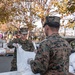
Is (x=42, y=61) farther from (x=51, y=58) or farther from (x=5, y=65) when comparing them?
(x=5, y=65)

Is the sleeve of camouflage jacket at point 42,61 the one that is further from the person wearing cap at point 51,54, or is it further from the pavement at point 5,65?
the pavement at point 5,65

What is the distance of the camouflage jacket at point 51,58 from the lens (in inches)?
118

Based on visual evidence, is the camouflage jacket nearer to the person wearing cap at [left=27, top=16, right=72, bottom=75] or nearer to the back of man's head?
the person wearing cap at [left=27, top=16, right=72, bottom=75]

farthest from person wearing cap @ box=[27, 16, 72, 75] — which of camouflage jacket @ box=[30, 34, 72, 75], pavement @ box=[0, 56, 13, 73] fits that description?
pavement @ box=[0, 56, 13, 73]

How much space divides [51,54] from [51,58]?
0.04 meters

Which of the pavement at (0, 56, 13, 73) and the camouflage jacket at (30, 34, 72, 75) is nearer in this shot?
the camouflage jacket at (30, 34, 72, 75)

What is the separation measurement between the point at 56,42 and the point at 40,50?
0.21 m

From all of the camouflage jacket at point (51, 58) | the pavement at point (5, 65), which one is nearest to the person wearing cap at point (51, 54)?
the camouflage jacket at point (51, 58)

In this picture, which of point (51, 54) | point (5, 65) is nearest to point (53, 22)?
point (51, 54)

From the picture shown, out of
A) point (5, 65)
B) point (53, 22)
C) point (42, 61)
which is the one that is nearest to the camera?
point (42, 61)

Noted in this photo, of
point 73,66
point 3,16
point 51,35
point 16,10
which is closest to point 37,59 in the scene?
point 51,35

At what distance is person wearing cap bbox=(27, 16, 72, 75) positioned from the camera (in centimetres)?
301

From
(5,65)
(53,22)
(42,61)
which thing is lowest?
(5,65)

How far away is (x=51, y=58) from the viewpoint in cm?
306
